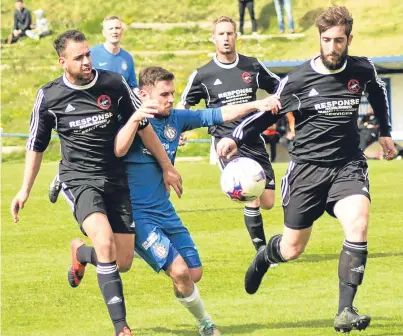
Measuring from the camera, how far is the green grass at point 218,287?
9094 millimetres

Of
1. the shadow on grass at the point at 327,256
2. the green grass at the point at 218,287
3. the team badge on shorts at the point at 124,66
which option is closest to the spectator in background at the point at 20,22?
the green grass at the point at 218,287

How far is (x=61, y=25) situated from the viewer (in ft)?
125

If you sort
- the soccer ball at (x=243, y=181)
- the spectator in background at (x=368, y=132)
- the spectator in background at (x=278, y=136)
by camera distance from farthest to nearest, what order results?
1. the spectator in background at (x=278, y=136)
2. the spectator in background at (x=368, y=132)
3. the soccer ball at (x=243, y=181)

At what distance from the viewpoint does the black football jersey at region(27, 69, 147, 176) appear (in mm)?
8383

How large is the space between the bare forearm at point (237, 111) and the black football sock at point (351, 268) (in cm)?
131

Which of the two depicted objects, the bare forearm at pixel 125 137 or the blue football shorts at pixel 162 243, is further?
the blue football shorts at pixel 162 243

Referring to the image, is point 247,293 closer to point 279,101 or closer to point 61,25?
point 279,101

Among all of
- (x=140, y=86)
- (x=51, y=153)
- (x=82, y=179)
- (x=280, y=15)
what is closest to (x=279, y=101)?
(x=140, y=86)

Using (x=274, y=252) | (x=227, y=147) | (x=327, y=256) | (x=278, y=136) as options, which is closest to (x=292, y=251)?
(x=274, y=252)

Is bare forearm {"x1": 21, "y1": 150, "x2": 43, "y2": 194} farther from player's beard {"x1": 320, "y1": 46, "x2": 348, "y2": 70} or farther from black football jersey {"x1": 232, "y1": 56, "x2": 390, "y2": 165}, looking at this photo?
player's beard {"x1": 320, "y1": 46, "x2": 348, "y2": 70}

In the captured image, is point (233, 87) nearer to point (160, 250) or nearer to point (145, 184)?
point (145, 184)

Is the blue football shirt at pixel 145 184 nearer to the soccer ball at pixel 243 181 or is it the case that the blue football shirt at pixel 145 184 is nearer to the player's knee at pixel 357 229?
the soccer ball at pixel 243 181

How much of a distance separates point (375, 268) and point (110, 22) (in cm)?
565

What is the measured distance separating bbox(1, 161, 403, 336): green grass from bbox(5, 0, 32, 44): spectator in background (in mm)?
20428
